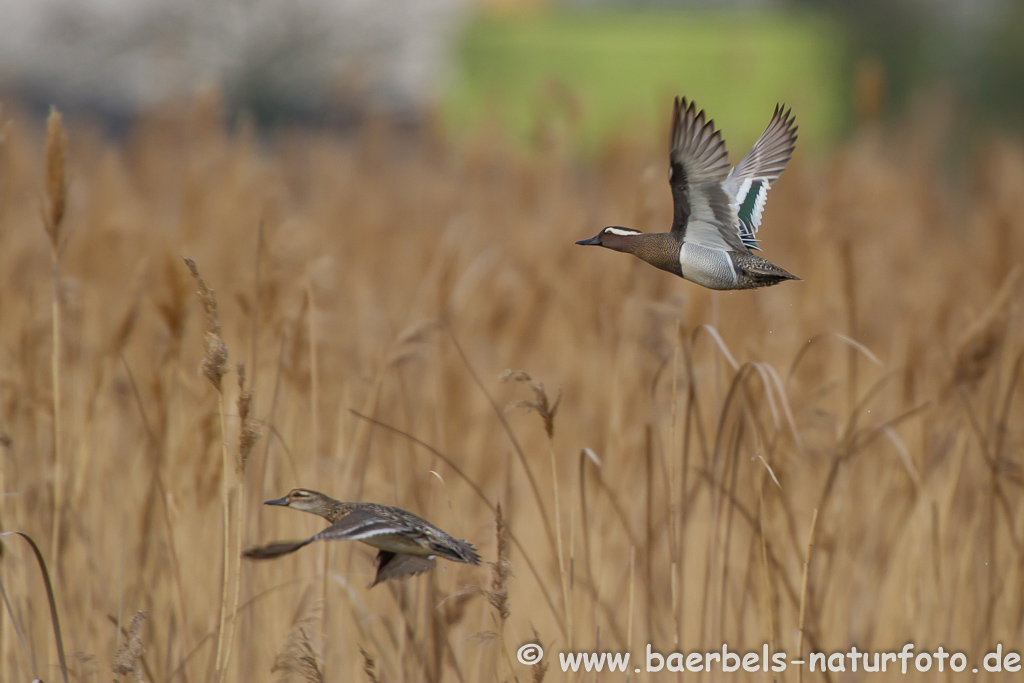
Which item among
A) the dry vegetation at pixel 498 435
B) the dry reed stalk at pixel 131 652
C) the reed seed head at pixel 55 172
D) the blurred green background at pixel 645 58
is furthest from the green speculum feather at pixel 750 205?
the blurred green background at pixel 645 58

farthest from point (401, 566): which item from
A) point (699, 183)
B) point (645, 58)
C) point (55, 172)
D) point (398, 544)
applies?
point (645, 58)

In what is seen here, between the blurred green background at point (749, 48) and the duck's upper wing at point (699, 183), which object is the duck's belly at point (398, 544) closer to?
the duck's upper wing at point (699, 183)

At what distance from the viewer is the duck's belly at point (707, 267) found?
560mm

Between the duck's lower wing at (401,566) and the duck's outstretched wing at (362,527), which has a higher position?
the duck's outstretched wing at (362,527)

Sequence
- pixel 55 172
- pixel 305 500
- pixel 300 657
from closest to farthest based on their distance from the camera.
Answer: pixel 305 500 < pixel 300 657 < pixel 55 172

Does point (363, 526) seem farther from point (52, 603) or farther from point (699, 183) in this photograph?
point (52, 603)

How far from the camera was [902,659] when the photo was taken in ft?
4.24

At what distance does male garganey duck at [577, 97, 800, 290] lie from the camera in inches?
22.7

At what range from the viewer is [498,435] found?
1.90m

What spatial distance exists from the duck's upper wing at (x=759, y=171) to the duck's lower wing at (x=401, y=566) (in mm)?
302

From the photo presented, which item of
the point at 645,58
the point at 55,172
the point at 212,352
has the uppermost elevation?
the point at 645,58

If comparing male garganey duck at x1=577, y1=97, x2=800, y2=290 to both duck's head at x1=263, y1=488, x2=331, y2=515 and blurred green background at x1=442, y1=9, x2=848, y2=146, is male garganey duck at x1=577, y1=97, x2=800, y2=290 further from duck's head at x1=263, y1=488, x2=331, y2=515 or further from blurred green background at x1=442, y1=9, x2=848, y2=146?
blurred green background at x1=442, y1=9, x2=848, y2=146

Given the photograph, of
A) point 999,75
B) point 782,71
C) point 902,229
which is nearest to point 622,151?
point 902,229

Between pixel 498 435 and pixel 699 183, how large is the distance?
1.30m
